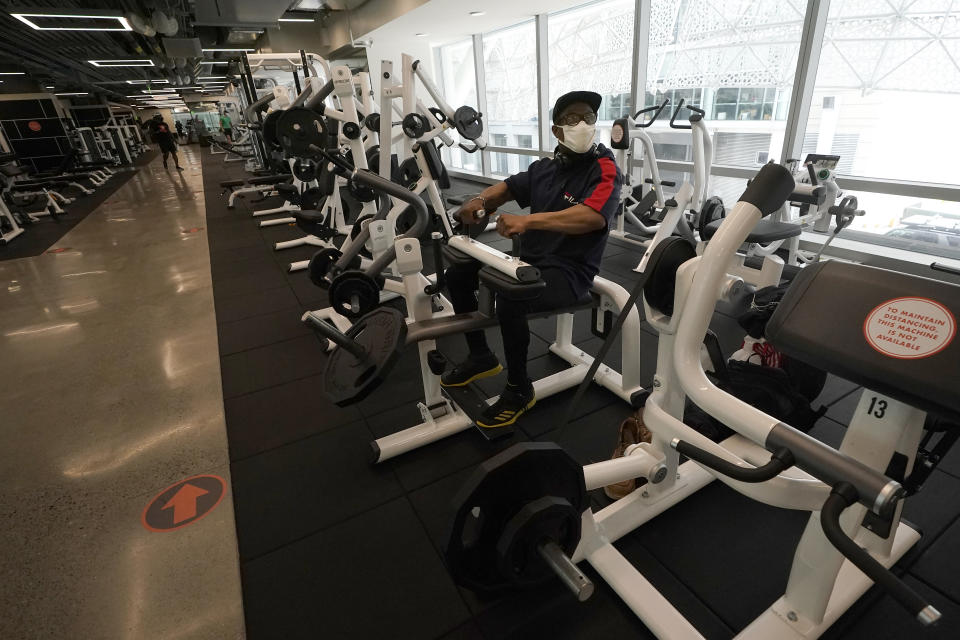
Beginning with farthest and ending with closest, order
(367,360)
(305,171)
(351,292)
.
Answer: (305,171), (351,292), (367,360)

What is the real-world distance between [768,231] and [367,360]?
303 cm

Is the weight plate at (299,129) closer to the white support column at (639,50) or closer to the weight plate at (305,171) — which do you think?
the weight plate at (305,171)

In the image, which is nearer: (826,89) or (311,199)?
(826,89)

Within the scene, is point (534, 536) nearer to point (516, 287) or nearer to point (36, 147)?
point (516, 287)

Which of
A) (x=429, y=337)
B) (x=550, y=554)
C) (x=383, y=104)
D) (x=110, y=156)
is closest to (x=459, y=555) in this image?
(x=550, y=554)

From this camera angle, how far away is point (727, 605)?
1.36 metres

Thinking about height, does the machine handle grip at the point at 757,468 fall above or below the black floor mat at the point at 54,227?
above

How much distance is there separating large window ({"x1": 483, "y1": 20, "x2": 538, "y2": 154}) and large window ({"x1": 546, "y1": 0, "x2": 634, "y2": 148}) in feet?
1.55

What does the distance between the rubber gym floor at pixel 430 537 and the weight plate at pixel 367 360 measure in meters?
0.50

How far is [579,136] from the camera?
1926mm

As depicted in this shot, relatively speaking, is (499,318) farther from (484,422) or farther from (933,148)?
(933,148)

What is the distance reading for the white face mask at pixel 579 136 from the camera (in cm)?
191

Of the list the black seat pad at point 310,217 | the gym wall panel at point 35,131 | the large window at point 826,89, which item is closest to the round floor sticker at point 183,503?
the black seat pad at point 310,217

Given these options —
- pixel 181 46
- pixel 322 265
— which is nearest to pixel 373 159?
pixel 322 265
